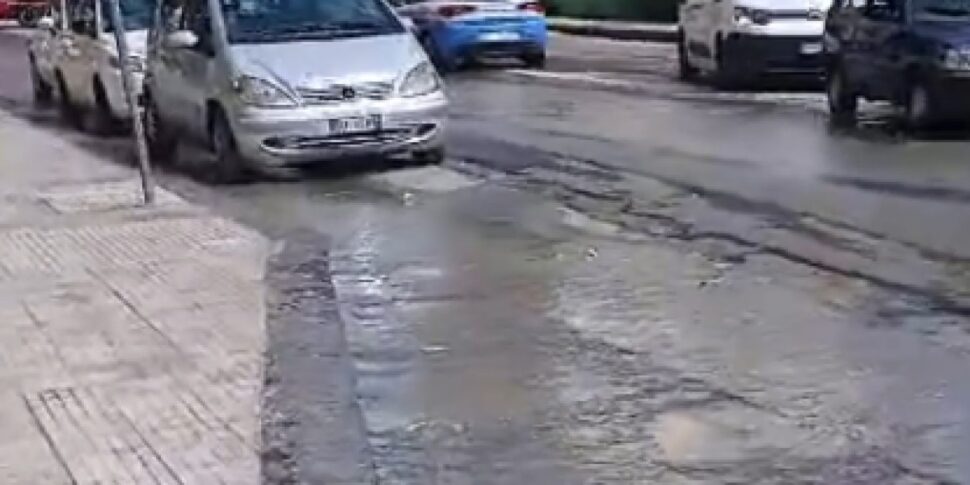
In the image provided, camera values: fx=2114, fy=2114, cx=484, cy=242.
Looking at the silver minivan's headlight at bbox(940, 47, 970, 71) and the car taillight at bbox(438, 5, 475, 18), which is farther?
the car taillight at bbox(438, 5, 475, 18)

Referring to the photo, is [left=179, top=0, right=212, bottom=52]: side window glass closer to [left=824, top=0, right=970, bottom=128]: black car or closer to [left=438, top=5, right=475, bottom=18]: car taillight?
[left=824, top=0, right=970, bottom=128]: black car

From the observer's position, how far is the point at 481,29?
30375 mm

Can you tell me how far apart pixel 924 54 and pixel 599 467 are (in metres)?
12.0

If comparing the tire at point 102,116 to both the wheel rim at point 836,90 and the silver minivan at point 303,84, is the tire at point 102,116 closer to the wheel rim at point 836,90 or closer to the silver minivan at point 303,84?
the silver minivan at point 303,84

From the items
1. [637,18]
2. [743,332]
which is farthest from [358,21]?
[637,18]

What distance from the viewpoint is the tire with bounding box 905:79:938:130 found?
60.4ft

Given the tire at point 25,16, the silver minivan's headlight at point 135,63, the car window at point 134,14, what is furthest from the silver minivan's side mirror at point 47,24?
the tire at point 25,16

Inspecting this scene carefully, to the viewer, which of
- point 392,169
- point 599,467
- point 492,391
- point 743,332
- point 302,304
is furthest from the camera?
point 392,169

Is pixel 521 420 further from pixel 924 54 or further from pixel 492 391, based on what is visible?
pixel 924 54

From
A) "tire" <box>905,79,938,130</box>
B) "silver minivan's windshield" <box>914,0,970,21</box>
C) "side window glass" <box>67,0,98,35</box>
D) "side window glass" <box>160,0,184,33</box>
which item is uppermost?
"side window glass" <box>160,0,184,33</box>

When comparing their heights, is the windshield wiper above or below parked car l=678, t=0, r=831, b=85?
above

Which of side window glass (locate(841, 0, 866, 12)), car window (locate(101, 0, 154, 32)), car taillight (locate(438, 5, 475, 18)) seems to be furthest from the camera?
car taillight (locate(438, 5, 475, 18))

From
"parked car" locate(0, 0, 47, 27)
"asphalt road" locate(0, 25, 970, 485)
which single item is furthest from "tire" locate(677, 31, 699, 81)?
"parked car" locate(0, 0, 47, 27)

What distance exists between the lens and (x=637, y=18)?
4278cm
